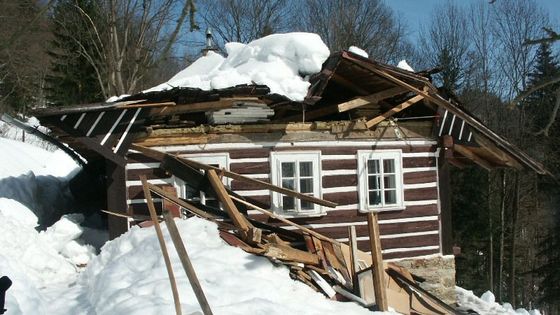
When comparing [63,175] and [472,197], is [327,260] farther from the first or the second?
[472,197]

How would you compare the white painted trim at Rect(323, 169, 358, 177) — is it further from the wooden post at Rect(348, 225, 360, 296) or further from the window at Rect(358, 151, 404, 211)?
the wooden post at Rect(348, 225, 360, 296)

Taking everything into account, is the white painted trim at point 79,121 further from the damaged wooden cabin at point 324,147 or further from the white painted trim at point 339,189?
the white painted trim at point 339,189

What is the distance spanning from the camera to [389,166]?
13008 millimetres

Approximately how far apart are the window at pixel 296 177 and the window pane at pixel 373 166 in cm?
123

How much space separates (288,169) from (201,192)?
1.94 metres

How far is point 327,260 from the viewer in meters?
9.52

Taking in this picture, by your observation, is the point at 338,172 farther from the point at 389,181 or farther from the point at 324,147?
the point at 389,181

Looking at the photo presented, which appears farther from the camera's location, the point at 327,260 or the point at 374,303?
the point at 327,260

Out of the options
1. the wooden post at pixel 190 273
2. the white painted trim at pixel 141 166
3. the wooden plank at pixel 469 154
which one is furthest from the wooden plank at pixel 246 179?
the wooden post at pixel 190 273

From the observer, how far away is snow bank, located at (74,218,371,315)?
23.4ft

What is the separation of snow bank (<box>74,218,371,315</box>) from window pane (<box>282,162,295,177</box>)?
318cm

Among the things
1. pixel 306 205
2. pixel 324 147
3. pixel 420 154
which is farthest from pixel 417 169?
pixel 306 205

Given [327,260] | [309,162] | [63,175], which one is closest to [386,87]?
[309,162]

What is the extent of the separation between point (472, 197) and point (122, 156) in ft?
72.6
